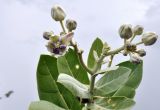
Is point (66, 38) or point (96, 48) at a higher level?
point (66, 38)

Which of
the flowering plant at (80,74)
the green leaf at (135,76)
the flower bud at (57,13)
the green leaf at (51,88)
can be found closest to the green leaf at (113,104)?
the flowering plant at (80,74)

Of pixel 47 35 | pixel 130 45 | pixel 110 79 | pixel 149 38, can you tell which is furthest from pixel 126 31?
pixel 47 35

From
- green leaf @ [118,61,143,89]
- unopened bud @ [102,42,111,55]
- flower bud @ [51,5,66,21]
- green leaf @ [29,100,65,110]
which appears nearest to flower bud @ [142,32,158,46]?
unopened bud @ [102,42,111,55]

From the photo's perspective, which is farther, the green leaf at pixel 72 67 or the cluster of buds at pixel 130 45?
the green leaf at pixel 72 67

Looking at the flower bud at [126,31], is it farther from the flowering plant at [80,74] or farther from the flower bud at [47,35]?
the flower bud at [47,35]

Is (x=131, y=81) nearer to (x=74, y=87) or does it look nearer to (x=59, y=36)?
(x=74, y=87)

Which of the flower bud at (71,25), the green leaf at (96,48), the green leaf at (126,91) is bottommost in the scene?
the green leaf at (126,91)
